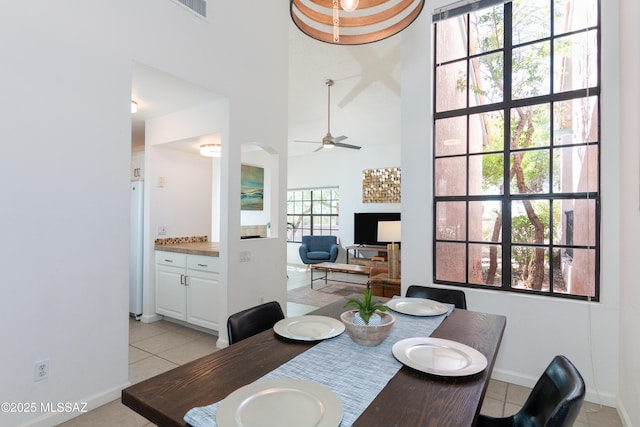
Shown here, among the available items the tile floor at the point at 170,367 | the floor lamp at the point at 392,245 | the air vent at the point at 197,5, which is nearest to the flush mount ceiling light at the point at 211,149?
the air vent at the point at 197,5

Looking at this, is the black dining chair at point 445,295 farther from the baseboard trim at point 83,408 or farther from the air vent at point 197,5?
the air vent at point 197,5

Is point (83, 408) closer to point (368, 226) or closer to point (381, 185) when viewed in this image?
point (368, 226)

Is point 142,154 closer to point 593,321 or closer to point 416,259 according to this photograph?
point 416,259

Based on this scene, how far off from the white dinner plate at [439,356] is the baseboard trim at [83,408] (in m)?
2.15

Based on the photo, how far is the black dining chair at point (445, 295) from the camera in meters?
2.19

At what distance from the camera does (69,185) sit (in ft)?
6.82

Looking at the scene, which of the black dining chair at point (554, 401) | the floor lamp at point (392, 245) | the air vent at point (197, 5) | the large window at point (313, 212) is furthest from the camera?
the large window at point (313, 212)

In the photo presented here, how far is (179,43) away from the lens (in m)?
2.71

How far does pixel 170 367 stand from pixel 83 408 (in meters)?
0.70

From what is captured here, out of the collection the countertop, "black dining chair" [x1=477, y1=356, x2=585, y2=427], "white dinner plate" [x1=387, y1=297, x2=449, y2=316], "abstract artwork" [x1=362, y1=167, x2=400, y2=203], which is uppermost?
"abstract artwork" [x1=362, y1=167, x2=400, y2=203]

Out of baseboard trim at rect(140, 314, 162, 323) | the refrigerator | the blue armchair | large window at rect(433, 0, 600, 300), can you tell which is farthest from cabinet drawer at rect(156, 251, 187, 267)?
the blue armchair

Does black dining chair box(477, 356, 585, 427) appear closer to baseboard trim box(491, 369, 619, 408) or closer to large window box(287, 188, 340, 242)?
baseboard trim box(491, 369, 619, 408)

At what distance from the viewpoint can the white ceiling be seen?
3053 millimetres

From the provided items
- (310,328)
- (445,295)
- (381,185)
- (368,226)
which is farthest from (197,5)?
(368,226)
